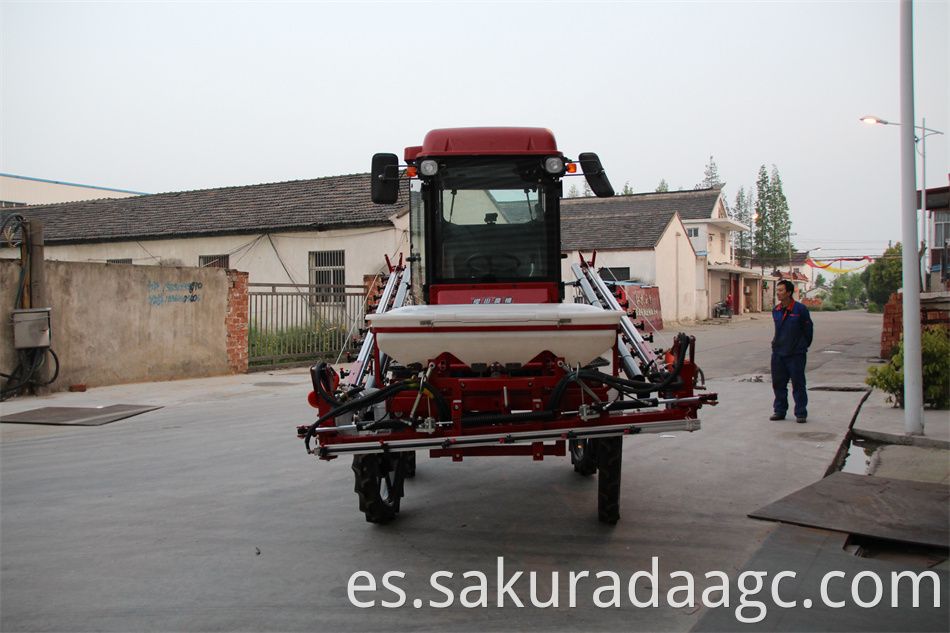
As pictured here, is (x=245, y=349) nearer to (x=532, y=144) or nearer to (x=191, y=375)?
(x=191, y=375)

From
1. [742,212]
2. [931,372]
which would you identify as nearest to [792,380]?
[931,372]

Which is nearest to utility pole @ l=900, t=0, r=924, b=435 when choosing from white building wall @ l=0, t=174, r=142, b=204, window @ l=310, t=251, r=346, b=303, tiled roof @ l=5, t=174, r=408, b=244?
tiled roof @ l=5, t=174, r=408, b=244

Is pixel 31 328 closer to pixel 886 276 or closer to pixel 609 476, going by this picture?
pixel 609 476

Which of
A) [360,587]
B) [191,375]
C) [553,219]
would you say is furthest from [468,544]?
[191,375]

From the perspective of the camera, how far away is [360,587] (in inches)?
164

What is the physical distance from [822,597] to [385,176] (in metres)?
4.17

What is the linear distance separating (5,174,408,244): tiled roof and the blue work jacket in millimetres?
11771

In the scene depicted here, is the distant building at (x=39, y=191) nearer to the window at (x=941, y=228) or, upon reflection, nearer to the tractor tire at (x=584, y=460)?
the window at (x=941, y=228)

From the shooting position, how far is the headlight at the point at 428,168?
19.0ft

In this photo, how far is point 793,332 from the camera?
8.98 meters

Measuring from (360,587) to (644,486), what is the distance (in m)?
3.03

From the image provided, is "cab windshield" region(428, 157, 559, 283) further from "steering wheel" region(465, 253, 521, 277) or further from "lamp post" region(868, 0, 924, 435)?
"lamp post" region(868, 0, 924, 435)

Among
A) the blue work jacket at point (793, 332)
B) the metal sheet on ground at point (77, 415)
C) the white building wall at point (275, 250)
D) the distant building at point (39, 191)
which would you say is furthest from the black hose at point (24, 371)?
the distant building at point (39, 191)

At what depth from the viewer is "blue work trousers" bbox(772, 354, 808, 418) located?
898 centimetres
